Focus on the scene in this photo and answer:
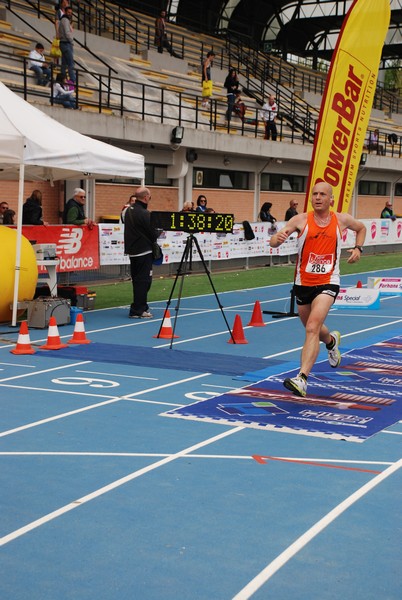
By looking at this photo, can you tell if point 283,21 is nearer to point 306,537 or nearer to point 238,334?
point 238,334

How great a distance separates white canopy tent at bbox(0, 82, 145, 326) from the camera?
1352cm

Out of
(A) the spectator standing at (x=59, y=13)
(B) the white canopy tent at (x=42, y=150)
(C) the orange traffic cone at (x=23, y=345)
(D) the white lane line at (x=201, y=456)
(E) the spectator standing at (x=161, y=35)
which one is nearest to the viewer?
(D) the white lane line at (x=201, y=456)

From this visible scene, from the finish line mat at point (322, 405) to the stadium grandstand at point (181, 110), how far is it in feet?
47.2

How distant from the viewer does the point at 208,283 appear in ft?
73.4

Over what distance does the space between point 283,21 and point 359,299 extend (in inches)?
1722

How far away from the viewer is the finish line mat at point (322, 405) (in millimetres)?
7878

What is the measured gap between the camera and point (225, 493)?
5.95 metres

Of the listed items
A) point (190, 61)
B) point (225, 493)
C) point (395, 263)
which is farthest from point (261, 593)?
point (190, 61)

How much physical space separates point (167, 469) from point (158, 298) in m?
12.4

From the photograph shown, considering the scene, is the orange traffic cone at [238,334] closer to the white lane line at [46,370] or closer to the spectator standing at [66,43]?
the white lane line at [46,370]

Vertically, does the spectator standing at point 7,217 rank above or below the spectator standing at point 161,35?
below

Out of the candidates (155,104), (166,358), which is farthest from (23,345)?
(155,104)

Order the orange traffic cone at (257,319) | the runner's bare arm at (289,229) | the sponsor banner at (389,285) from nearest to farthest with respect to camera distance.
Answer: the runner's bare arm at (289,229)
the orange traffic cone at (257,319)
the sponsor banner at (389,285)

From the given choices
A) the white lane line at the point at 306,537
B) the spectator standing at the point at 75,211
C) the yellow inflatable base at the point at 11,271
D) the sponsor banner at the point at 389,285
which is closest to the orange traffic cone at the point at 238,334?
the yellow inflatable base at the point at 11,271
